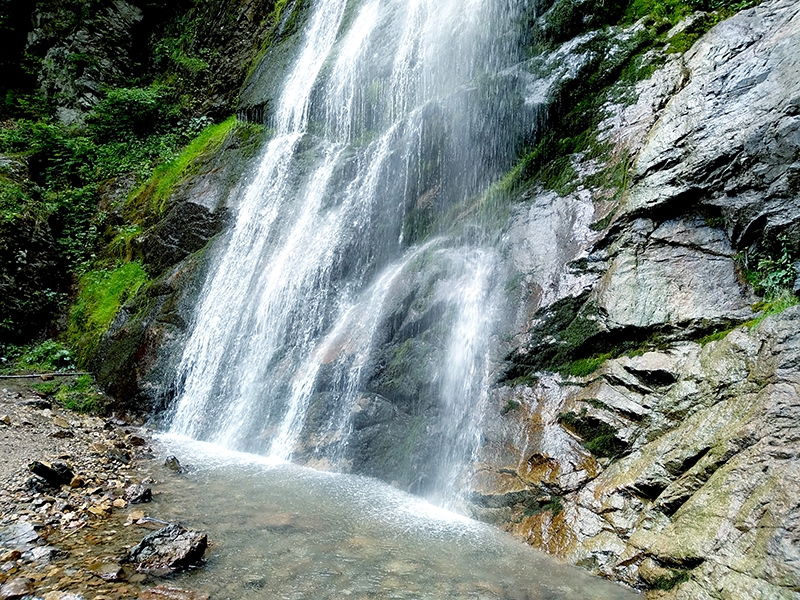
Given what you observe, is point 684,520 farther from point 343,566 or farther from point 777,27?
point 777,27

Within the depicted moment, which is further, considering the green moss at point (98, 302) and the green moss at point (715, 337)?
the green moss at point (98, 302)

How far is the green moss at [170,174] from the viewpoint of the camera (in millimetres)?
13719

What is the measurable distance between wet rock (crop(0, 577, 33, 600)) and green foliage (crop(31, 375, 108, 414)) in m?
6.62

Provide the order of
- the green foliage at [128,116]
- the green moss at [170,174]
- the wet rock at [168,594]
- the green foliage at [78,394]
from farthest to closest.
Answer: the green foliage at [128,116]
the green moss at [170,174]
the green foliage at [78,394]
the wet rock at [168,594]

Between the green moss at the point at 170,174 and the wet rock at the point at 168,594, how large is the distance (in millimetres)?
11115

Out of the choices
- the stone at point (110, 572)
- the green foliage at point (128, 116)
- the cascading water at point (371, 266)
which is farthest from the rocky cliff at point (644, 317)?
the green foliage at point (128, 116)

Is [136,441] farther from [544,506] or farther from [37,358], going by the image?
[544,506]

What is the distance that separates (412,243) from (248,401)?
420 centimetres

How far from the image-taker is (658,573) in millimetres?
4141

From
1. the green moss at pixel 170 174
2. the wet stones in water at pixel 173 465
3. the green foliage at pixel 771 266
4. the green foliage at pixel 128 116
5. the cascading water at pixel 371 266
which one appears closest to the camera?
the green foliage at pixel 771 266

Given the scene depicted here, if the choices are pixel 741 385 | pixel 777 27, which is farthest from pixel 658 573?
pixel 777 27

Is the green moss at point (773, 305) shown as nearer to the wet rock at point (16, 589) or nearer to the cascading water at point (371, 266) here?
the cascading water at point (371, 266)

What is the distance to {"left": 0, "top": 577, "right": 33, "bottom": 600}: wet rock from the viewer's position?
3.67m

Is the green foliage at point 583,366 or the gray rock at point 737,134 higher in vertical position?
the gray rock at point 737,134
